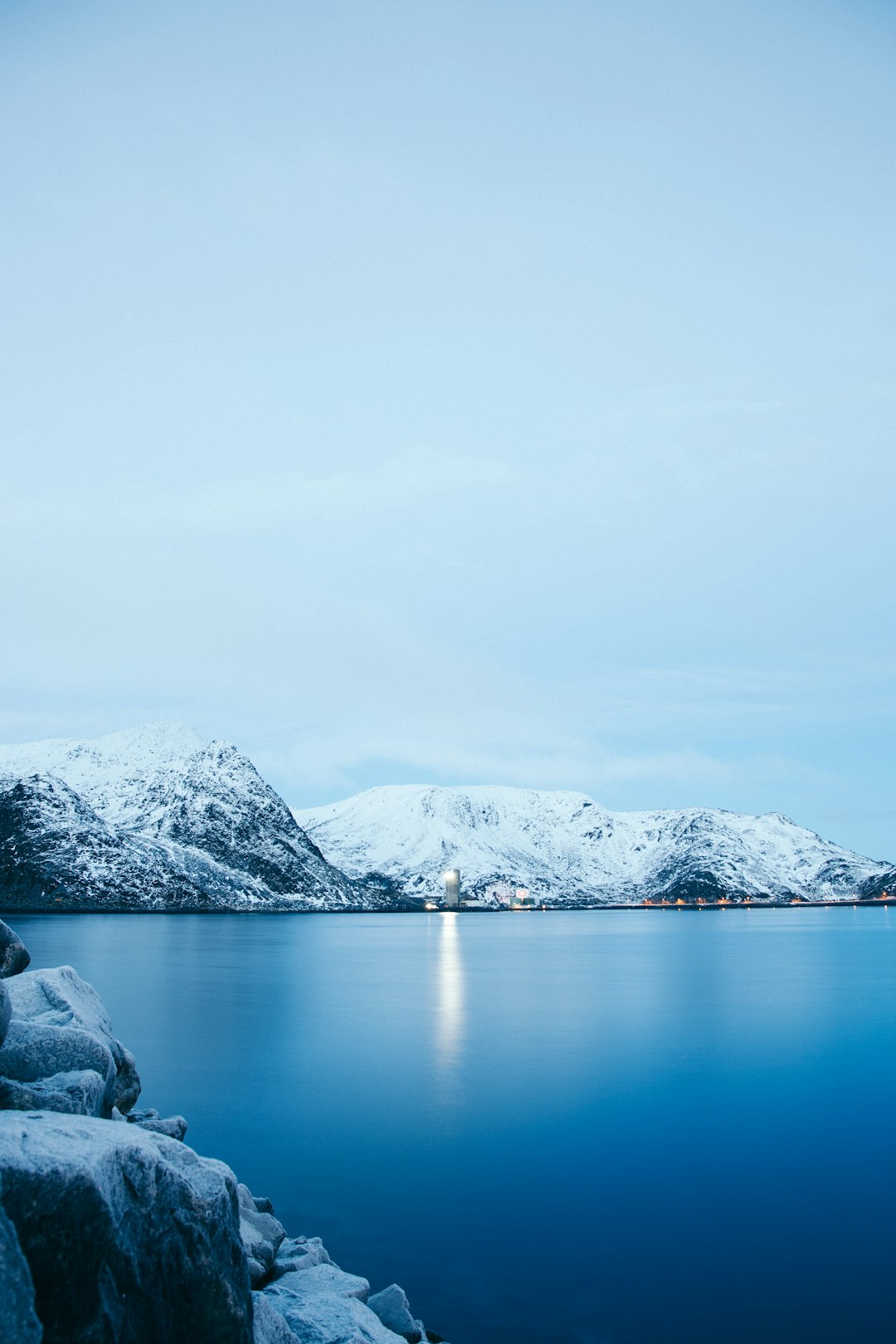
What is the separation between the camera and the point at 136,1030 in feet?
122

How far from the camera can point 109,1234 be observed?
683 centimetres

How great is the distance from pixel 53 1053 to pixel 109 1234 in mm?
4024

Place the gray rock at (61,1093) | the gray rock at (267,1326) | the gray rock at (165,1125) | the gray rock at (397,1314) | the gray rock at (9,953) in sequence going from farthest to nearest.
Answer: the gray rock at (165,1125), the gray rock at (9,953), the gray rock at (397,1314), the gray rock at (61,1093), the gray rock at (267,1326)

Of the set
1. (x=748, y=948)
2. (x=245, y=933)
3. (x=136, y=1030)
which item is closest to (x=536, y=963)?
(x=748, y=948)

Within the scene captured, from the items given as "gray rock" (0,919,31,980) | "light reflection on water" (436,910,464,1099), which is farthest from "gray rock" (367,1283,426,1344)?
"light reflection on water" (436,910,464,1099)

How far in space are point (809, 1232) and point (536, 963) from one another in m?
69.0

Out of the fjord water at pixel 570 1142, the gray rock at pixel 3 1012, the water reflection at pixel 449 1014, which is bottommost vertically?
the water reflection at pixel 449 1014

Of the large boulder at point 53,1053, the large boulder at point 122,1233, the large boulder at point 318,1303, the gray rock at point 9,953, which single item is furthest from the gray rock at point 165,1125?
the large boulder at point 122,1233

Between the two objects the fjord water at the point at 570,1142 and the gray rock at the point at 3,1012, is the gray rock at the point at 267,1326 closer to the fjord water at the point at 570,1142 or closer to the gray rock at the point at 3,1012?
the gray rock at the point at 3,1012

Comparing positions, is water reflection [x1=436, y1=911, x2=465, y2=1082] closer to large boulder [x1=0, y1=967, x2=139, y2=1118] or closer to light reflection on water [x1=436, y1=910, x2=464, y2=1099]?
light reflection on water [x1=436, y1=910, x2=464, y2=1099]

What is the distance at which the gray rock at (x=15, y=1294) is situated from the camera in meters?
6.29

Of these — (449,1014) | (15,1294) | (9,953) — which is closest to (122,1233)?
(15,1294)

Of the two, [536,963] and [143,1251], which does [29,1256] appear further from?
[536,963]

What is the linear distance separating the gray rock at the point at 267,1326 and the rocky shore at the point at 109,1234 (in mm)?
16
